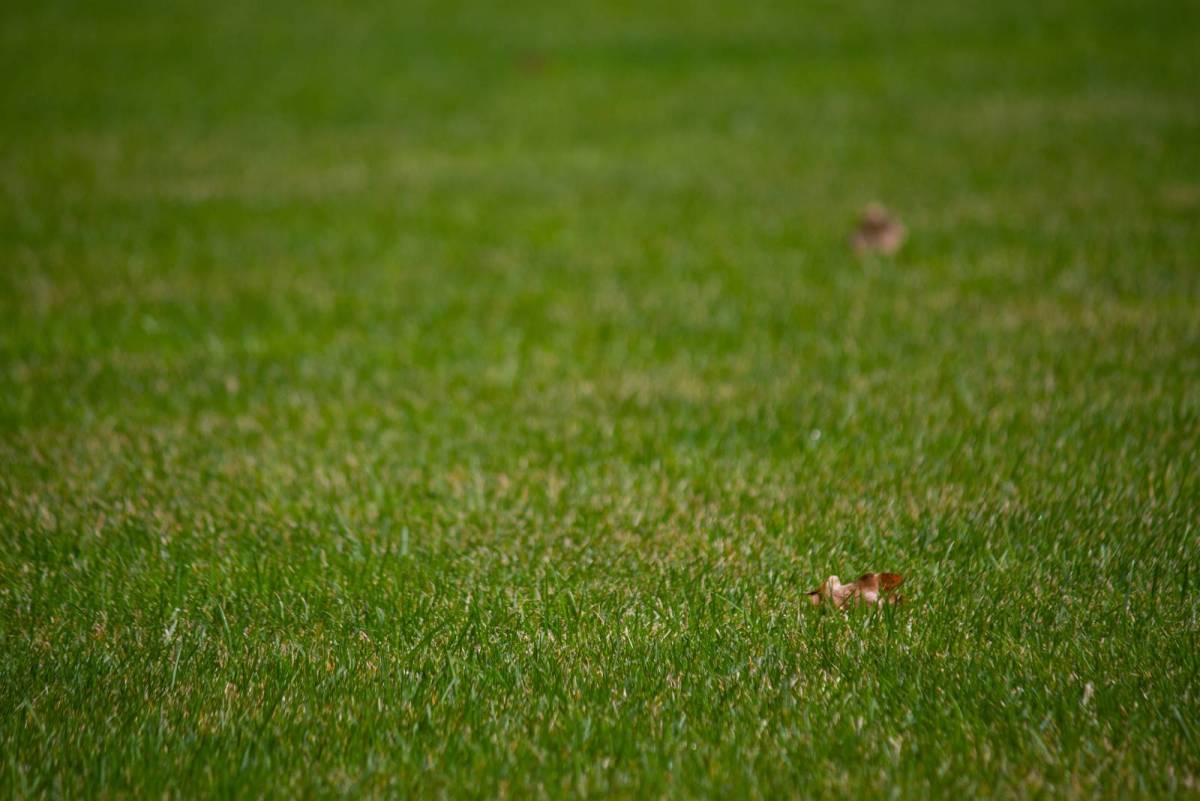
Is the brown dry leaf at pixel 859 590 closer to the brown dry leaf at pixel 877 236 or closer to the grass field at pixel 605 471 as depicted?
the grass field at pixel 605 471

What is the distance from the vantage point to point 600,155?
1023cm

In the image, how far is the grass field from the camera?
8.18 ft

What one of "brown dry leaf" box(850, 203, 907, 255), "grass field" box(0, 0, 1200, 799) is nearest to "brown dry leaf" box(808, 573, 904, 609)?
"grass field" box(0, 0, 1200, 799)

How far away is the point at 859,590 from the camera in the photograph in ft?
10.0

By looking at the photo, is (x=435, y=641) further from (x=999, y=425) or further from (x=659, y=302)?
(x=659, y=302)

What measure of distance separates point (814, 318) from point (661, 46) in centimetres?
1102

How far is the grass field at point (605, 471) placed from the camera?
249 centimetres

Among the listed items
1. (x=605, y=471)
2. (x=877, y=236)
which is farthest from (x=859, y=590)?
(x=877, y=236)

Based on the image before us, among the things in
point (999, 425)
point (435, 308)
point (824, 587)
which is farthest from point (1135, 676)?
point (435, 308)

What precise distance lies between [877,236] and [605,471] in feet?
11.9

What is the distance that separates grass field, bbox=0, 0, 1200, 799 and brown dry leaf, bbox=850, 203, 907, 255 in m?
0.16

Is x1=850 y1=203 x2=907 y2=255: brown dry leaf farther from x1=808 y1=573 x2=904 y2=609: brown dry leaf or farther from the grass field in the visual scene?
x1=808 y1=573 x2=904 y2=609: brown dry leaf

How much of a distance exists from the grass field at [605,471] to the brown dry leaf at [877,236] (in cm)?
16

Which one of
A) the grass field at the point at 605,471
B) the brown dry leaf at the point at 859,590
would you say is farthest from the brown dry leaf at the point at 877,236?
the brown dry leaf at the point at 859,590
